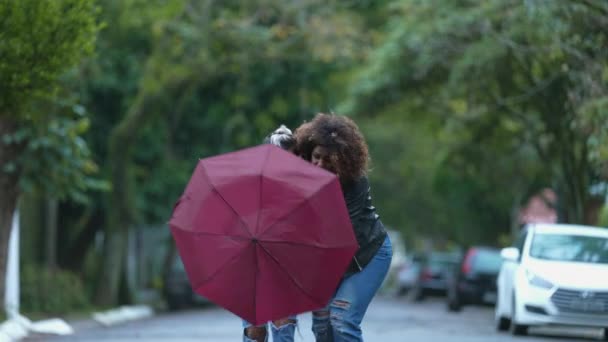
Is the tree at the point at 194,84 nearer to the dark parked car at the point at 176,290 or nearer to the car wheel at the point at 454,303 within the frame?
the dark parked car at the point at 176,290

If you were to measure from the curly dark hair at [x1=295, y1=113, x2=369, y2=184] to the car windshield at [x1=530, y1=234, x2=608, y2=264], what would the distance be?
32.8ft

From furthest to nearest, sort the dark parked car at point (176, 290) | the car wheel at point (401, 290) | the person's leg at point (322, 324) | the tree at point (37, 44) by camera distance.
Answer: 1. the car wheel at point (401, 290)
2. the dark parked car at point (176, 290)
3. the tree at point (37, 44)
4. the person's leg at point (322, 324)

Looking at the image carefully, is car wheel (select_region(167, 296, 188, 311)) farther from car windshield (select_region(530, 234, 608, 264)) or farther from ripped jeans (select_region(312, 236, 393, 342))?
ripped jeans (select_region(312, 236, 393, 342))

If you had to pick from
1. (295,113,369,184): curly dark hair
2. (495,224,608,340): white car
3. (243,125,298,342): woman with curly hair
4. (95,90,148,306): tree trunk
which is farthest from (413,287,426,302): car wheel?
(295,113,369,184): curly dark hair

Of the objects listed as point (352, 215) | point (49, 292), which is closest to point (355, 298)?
point (352, 215)

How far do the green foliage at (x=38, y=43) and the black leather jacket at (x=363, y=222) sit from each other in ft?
17.5

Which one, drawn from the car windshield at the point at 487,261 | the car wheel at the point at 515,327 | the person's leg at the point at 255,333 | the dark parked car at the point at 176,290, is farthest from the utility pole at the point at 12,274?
the person's leg at the point at 255,333

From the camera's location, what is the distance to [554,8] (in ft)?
56.5

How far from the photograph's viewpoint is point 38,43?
11383mm

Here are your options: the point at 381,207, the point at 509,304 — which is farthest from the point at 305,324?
the point at 381,207

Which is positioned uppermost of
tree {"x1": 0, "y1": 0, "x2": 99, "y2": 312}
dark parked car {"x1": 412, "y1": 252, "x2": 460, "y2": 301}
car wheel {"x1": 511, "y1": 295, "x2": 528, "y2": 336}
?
tree {"x1": 0, "y1": 0, "x2": 99, "y2": 312}

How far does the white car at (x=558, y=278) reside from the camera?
15172 millimetres

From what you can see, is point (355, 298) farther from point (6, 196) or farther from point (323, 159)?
point (6, 196)

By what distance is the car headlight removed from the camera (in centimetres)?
1553
